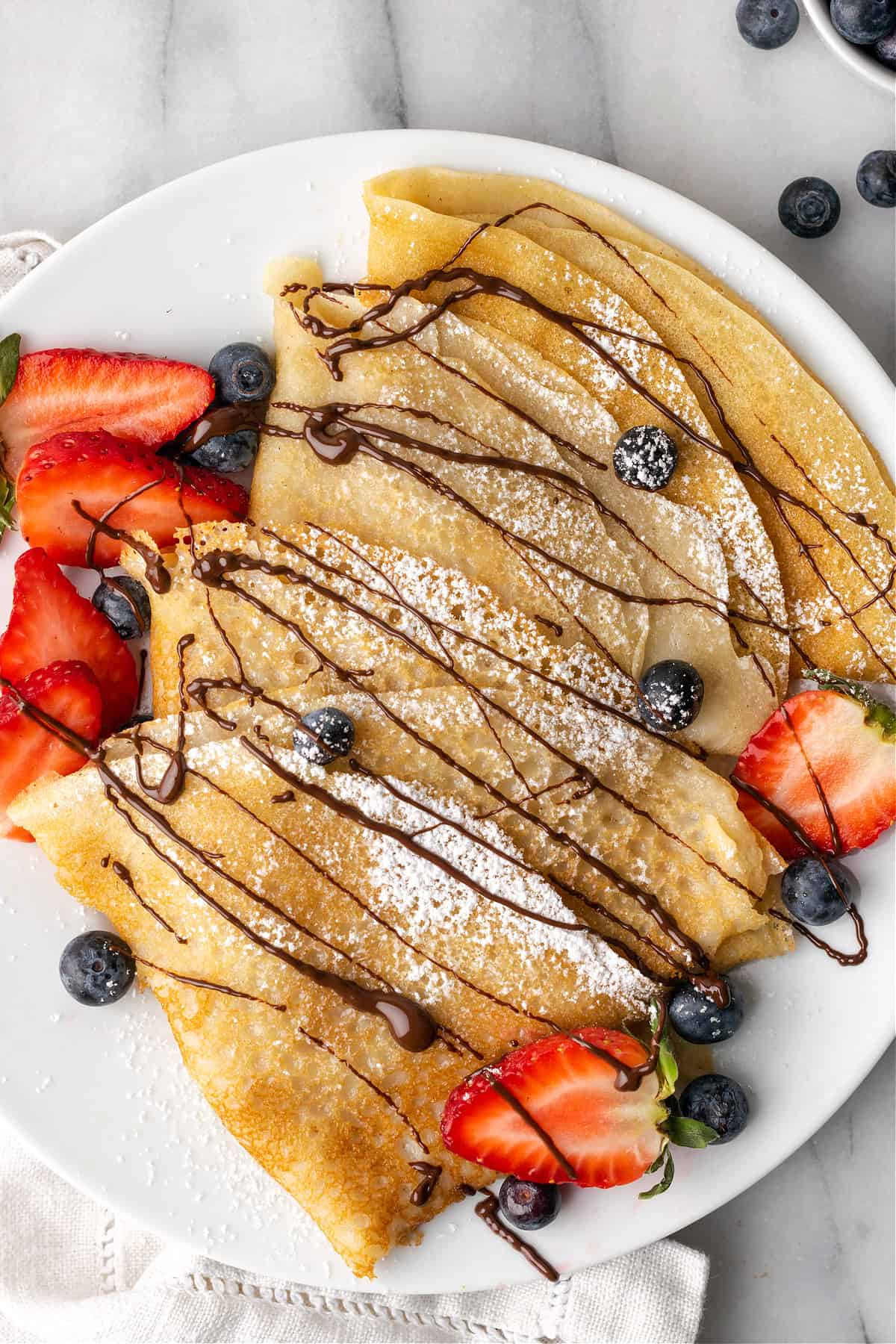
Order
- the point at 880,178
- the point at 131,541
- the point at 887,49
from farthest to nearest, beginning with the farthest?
the point at 880,178, the point at 887,49, the point at 131,541

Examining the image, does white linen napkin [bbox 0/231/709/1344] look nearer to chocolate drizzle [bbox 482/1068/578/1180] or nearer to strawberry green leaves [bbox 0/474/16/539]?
chocolate drizzle [bbox 482/1068/578/1180]

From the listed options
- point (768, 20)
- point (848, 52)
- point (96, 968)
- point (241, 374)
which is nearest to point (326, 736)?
point (96, 968)

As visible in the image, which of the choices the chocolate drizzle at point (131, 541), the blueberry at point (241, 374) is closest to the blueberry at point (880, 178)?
the blueberry at point (241, 374)

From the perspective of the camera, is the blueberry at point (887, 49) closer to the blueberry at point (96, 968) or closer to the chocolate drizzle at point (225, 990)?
the chocolate drizzle at point (225, 990)

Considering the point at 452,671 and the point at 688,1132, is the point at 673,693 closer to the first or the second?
the point at 452,671

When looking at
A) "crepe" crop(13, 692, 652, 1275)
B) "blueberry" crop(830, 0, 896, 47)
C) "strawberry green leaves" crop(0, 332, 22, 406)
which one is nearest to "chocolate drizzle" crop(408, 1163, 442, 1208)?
"crepe" crop(13, 692, 652, 1275)
